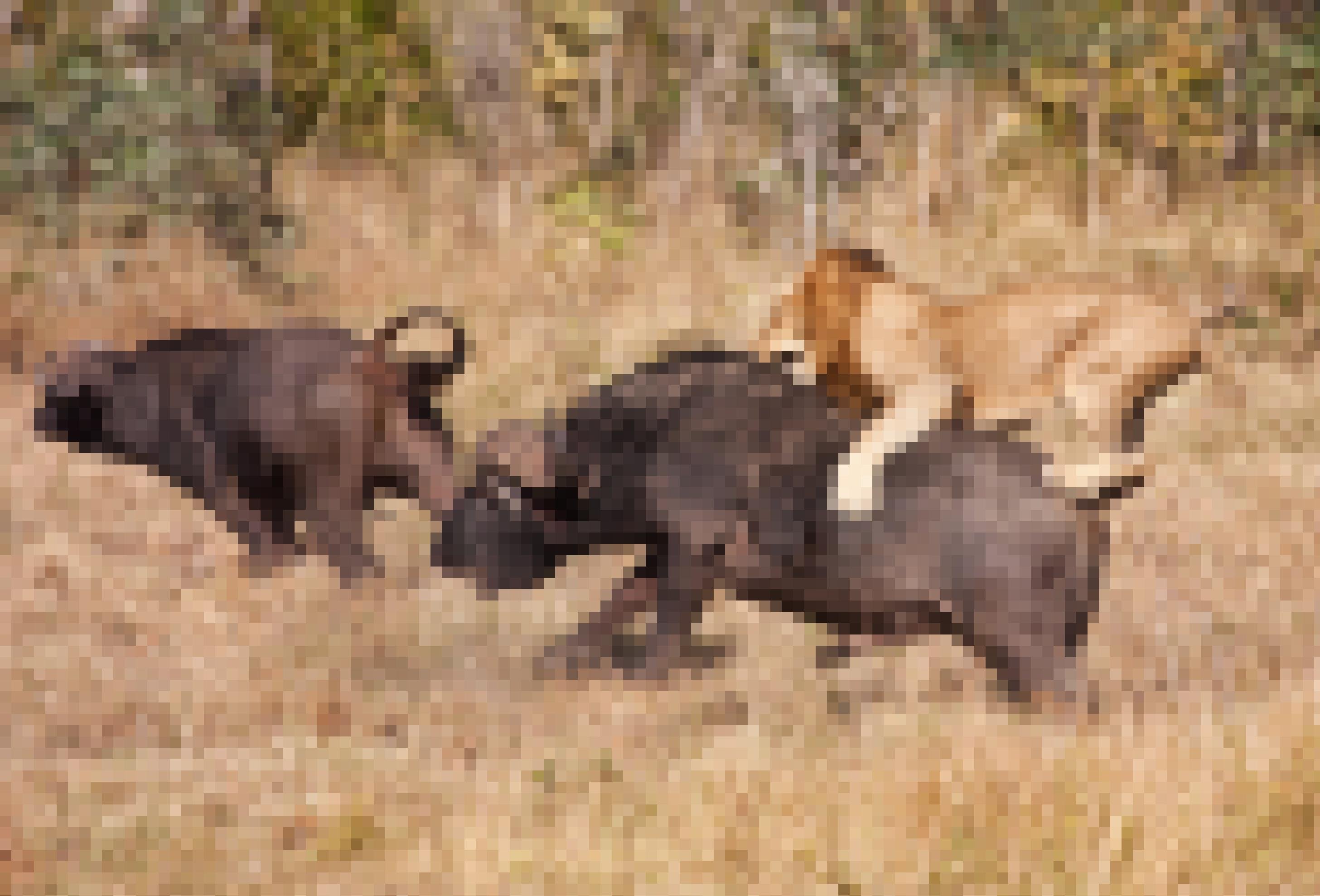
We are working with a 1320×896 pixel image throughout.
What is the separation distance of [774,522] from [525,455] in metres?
0.83

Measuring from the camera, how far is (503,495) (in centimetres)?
567

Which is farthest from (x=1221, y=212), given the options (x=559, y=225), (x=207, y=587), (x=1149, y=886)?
(x=1149, y=886)

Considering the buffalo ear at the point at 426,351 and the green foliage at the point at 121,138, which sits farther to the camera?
the green foliage at the point at 121,138

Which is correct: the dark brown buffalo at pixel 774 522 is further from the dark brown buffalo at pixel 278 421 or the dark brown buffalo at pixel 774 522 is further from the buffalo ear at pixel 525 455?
the dark brown buffalo at pixel 278 421

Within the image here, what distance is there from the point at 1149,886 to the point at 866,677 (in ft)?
5.39

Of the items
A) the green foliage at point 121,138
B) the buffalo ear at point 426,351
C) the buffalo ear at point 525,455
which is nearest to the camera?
the buffalo ear at point 525,455

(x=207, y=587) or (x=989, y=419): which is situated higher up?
(x=989, y=419)

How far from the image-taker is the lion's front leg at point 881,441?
4.90m

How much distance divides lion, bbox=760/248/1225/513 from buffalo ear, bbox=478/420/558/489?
692 millimetres

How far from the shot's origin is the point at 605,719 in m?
4.50

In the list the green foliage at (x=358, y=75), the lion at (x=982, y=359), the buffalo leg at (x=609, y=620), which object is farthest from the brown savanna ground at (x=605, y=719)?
the green foliage at (x=358, y=75)

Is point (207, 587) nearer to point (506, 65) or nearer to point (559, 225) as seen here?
point (559, 225)

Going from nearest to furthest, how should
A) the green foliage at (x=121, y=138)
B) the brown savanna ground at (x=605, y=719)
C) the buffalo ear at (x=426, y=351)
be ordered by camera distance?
the brown savanna ground at (x=605, y=719), the buffalo ear at (x=426, y=351), the green foliage at (x=121, y=138)

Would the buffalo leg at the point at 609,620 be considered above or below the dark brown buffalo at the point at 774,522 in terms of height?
below
